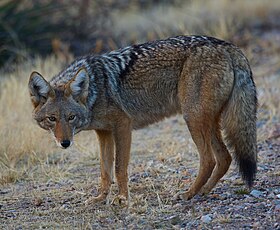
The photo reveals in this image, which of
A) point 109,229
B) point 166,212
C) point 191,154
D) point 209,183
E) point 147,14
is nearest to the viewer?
point 109,229

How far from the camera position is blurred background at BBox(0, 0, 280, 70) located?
12.9 m

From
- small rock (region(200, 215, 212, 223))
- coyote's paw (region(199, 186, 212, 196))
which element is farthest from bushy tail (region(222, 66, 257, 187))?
small rock (region(200, 215, 212, 223))

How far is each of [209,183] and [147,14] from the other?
33.4ft

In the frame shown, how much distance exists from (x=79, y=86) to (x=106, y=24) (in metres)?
8.92

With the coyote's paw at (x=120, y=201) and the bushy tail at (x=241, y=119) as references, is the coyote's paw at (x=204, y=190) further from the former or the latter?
the coyote's paw at (x=120, y=201)

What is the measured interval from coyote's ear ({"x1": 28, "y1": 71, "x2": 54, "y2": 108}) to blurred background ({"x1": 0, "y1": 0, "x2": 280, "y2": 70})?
6.12 metres

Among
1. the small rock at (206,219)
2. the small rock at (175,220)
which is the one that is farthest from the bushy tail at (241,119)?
the small rock at (175,220)

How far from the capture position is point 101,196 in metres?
6.04

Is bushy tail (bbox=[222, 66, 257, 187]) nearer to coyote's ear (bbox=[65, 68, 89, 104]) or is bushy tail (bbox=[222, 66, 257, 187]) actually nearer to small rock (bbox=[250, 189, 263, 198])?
small rock (bbox=[250, 189, 263, 198])

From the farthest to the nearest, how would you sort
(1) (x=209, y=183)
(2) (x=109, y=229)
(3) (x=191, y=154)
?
(3) (x=191, y=154)
(1) (x=209, y=183)
(2) (x=109, y=229)

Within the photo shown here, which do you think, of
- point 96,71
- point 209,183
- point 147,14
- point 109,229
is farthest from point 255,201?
point 147,14

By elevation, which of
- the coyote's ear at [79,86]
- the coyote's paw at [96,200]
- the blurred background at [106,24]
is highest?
the coyote's ear at [79,86]

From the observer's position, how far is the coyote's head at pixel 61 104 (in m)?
5.70

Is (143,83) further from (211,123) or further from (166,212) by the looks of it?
(166,212)
